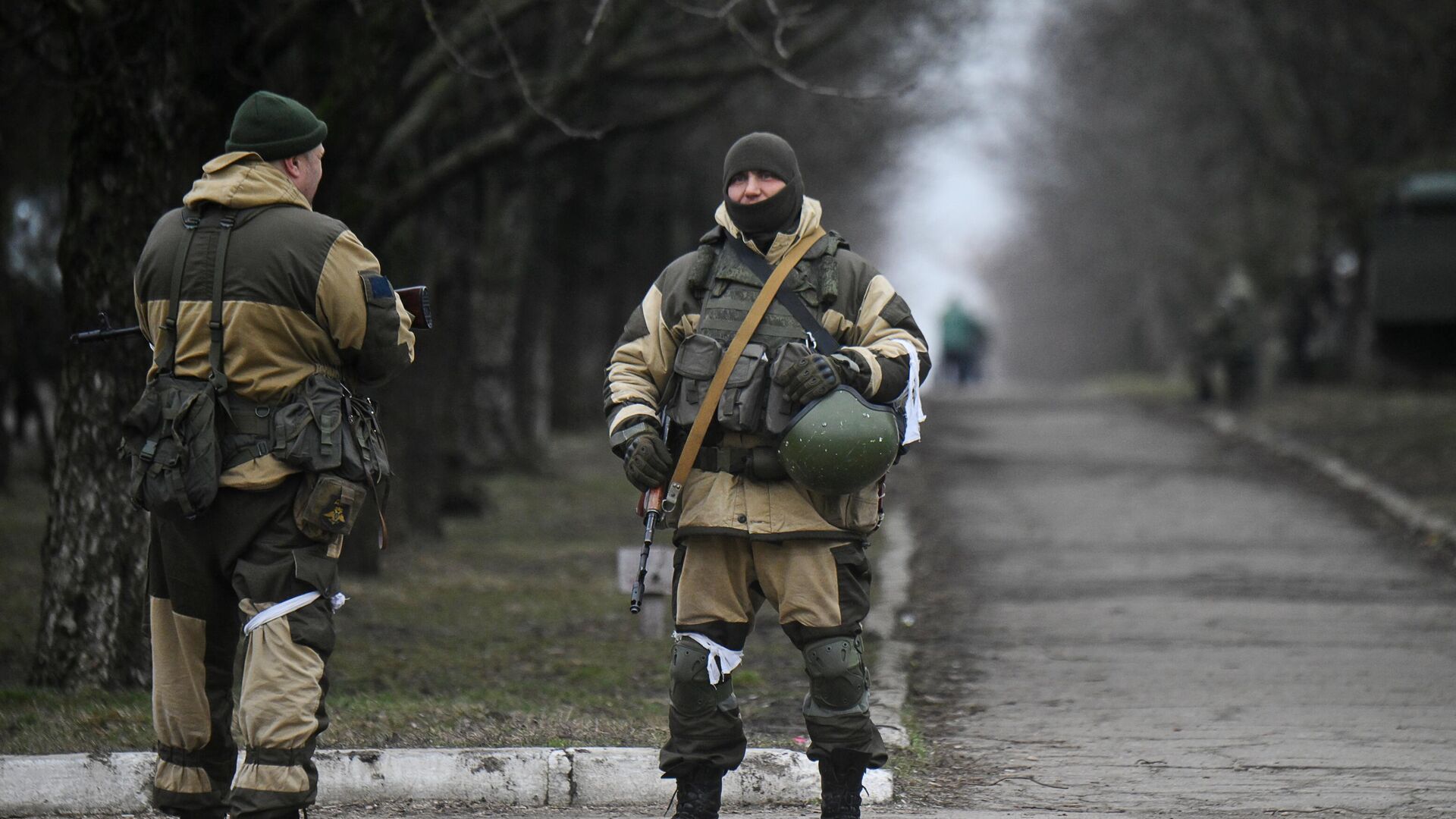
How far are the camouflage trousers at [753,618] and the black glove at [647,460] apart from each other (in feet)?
0.82

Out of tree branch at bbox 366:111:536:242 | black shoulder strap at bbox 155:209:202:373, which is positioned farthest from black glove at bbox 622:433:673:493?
tree branch at bbox 366:111:536:242

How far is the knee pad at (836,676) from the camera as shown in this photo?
5312mm

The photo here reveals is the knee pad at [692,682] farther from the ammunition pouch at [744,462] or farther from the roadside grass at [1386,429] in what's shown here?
the roadside grass at [1386,429]

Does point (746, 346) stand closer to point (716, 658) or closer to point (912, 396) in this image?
point (912, 396)

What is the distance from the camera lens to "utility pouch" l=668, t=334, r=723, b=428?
17.5ft

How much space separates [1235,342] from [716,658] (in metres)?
18.8

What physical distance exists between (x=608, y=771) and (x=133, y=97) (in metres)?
3.26

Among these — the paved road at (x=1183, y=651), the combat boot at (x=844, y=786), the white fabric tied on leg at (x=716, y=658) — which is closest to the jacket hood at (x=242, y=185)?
the white fabric tied on leg at (x=716, y=658)

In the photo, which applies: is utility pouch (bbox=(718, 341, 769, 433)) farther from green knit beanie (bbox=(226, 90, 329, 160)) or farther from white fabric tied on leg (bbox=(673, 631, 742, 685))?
green knit beanie (bbox=(226, 90, 329, 160))

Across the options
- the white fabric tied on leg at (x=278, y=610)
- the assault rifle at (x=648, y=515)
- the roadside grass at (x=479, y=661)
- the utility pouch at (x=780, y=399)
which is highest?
the utility pouch at (x=780, y=399)

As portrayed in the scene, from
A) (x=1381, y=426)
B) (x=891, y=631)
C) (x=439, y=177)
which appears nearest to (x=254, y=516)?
(x=891, y=631)

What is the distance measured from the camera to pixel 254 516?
16.1ft

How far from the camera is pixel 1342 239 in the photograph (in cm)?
2659

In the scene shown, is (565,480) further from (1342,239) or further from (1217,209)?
(1217,209)
